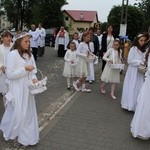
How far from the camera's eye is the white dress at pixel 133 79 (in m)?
8.52

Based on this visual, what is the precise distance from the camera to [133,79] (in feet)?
28.3

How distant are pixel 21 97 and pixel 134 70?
3.42 meters

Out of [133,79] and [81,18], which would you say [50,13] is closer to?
[133,79]

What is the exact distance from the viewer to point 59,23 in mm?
46156

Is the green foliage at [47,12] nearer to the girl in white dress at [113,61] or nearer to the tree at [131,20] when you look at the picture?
the tree at [131,20]

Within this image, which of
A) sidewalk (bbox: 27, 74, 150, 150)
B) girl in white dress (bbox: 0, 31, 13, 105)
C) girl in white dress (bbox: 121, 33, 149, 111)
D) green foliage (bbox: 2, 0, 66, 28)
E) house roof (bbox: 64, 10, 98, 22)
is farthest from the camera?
house roof (bbox: 64, 10, 98, 22)

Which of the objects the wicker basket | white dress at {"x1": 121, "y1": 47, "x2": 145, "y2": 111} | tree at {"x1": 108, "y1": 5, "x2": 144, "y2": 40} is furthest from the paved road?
tree at {"x1": 108, "y1": 5, "x2": 144, "y2": 40}

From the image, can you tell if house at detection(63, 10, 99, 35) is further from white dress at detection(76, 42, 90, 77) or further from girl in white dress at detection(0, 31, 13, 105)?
girl in white dress at detection(0, 31, 13, 105)

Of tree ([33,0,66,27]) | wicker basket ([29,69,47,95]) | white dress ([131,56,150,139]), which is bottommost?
white dress ([131,56,150,139])

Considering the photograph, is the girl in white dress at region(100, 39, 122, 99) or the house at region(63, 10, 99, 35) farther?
the house at region(63, 10, 99, 35)

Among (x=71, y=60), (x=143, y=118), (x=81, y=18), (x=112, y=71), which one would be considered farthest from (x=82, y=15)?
(x=143, y=118)

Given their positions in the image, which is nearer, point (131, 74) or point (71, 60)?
point (131, 74)

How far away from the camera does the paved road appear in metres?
6.51

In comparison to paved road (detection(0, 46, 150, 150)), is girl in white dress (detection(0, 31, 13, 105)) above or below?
above
